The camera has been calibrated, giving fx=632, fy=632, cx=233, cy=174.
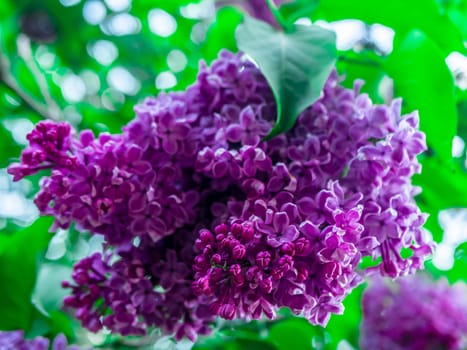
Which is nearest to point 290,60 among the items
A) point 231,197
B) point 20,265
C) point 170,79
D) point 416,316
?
point 231,197

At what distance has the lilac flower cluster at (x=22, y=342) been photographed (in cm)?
70

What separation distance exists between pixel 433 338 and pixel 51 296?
648mm

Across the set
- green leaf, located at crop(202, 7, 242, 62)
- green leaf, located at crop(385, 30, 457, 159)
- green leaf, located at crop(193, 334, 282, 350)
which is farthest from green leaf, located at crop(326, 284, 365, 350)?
green leaf, located at crop(202, 7, 242, 62)

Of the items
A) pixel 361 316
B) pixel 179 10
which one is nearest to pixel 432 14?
pixel 361 316

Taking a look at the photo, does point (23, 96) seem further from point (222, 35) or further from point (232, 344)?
point (232, 344)

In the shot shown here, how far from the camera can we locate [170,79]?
0.99 meters

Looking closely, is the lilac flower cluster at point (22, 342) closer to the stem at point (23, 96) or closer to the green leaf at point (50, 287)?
the green leaf at point (50, 287)

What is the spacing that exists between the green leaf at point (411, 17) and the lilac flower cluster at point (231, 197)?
13cm

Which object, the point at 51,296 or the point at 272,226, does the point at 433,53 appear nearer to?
the point at 272,226

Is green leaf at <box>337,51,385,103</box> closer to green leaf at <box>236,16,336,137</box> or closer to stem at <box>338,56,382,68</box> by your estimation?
stem at <box>338,56,382,68</box>

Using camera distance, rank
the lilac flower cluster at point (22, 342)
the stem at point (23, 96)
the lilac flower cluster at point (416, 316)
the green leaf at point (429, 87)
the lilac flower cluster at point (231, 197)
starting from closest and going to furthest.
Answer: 1. the lilac flower cluster at point (231, 197)
2. the green leaf at point (429, 87)
3. the lilac flower cluster at point (22, 342)
4. the stem at point (23, 96)
5. the lilac flower cluster at point (416, 316)

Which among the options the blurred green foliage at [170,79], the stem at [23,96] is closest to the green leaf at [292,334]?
the blurred green foliage at [170,79]

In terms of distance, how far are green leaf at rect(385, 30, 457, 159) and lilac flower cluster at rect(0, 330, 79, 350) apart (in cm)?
46

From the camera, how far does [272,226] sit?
476mm
